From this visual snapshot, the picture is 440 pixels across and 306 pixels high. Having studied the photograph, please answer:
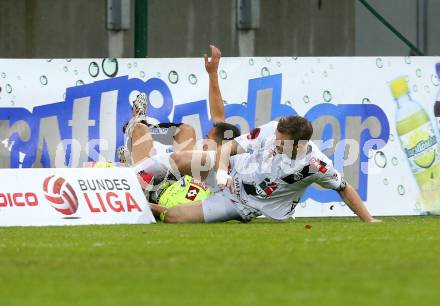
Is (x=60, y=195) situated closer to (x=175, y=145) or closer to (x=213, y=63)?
(x=175, y=145)

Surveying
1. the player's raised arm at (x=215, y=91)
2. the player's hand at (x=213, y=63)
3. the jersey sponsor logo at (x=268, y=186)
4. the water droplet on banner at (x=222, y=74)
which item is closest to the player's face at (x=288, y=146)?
the jersey sponsor logo at (x=268, y=186)

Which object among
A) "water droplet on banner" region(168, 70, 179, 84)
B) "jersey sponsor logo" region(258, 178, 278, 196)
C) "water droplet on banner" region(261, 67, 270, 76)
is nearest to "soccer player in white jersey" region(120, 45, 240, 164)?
"water droplet on banner" region(168, 70, 179, 84)

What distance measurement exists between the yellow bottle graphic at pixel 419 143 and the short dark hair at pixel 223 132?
7.02 feet

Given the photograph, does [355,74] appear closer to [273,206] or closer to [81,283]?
[273,206]

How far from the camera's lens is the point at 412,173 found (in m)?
16.0

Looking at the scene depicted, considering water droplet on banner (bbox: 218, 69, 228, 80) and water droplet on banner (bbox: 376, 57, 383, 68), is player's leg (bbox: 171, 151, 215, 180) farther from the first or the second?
water droplet on banner (bbox: 376, 57, 383, 68)

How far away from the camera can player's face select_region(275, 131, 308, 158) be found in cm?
1349

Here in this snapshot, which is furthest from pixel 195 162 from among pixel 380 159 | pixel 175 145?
pixel 380 159

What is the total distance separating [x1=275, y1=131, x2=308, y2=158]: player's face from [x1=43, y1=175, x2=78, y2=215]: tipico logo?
194 centimetres

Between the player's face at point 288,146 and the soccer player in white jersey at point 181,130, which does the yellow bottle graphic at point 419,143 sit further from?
the player's face at point 288,146

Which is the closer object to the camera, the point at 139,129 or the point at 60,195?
the point at 60,195

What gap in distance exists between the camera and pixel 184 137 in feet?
50.8

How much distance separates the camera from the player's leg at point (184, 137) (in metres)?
15.4

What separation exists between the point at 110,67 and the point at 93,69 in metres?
0.19
